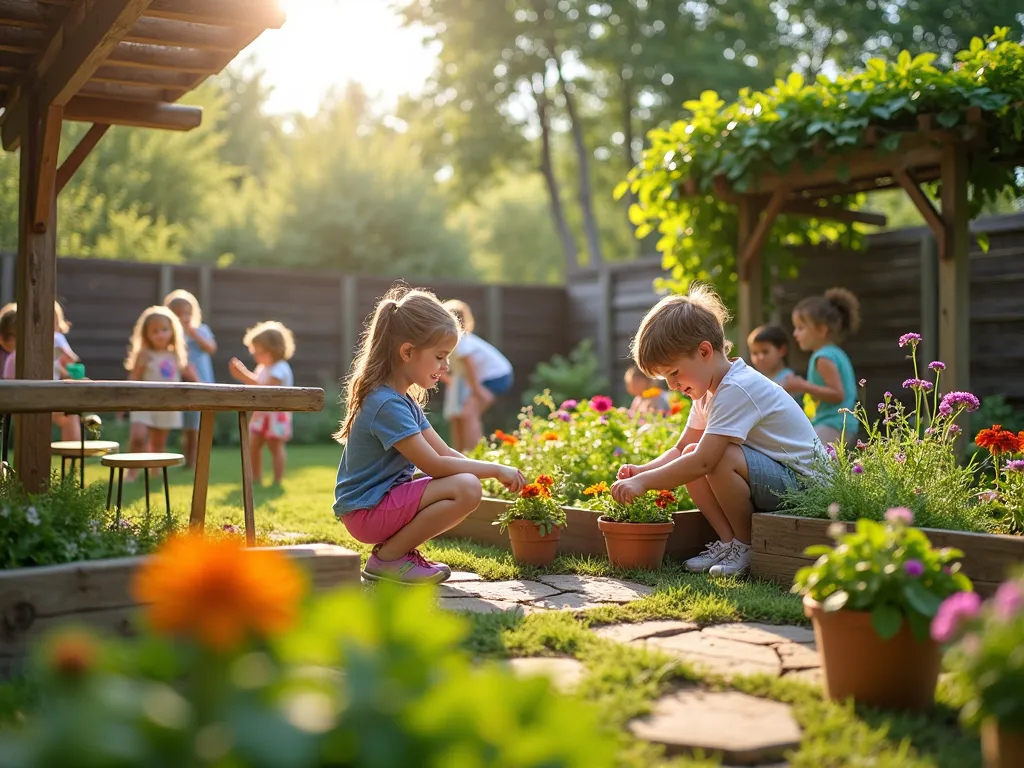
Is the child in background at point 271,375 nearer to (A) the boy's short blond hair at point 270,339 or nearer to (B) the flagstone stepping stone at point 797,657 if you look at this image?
(A) the boy's short blond hair at point 270,339

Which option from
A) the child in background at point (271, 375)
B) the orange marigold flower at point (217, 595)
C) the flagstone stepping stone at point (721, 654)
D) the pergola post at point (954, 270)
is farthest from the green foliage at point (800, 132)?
the orange marigold flower at point (217, 595)

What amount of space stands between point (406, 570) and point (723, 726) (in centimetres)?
193

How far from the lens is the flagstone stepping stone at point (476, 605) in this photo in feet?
11.6

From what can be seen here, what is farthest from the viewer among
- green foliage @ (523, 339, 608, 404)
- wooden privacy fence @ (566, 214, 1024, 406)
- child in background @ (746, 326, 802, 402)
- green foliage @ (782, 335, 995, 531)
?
green foliage @ (523, 339, 608, 404)

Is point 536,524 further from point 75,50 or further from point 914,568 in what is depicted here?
point 75,50

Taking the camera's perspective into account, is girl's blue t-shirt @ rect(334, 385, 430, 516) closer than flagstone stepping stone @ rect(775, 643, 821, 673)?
No

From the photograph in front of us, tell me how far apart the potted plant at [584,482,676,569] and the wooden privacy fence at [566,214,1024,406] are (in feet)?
10.5

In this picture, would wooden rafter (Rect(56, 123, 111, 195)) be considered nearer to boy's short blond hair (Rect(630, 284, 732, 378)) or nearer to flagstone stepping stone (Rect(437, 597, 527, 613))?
boy's short blond hair (Rect(630, 284, 732, 378))

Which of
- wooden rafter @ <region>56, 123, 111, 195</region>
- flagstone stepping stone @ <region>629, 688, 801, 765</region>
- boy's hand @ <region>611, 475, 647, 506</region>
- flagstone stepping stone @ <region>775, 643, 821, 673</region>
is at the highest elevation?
wooden rafter @ <region>56, 123, 111, 195</region>

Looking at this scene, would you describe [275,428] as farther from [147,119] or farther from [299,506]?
[147,119]

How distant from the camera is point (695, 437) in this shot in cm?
466

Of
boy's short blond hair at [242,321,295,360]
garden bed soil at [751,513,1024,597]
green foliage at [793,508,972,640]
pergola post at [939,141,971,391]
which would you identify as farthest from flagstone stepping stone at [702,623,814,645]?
boy's short blond hair at [242,321,295,360]

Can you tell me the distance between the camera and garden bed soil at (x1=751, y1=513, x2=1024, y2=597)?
3318 mm

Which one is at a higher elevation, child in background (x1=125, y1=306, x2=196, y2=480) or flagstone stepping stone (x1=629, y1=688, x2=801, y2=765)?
child in background (x1=125, y1=306, x2=196, y2=480)
